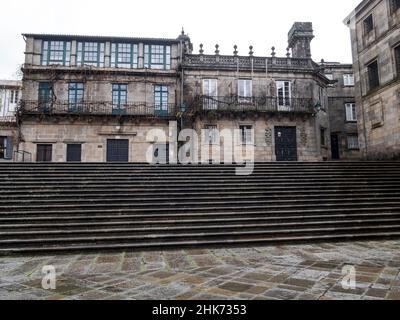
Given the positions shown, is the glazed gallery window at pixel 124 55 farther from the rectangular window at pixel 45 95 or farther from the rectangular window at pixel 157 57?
the rectangular window at pixel 45 95

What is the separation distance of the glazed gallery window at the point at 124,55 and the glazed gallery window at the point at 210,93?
5710 millimetres

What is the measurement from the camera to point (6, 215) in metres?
7.68

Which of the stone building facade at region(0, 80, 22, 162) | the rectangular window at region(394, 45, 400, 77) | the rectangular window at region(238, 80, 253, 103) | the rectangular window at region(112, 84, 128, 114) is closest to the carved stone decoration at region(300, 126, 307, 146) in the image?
the rectangular window at region(238, 80, 253, 103)

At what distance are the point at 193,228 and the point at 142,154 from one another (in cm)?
1499

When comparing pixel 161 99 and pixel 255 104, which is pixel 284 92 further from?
pixel 161 99

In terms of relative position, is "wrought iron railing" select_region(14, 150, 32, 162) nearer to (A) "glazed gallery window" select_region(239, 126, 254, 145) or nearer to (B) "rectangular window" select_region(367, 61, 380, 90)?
(A) "glazed gallery window" select_region(239, 126, 254, 145)

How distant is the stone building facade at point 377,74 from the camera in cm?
1619

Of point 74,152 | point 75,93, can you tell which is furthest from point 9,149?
point 75,93

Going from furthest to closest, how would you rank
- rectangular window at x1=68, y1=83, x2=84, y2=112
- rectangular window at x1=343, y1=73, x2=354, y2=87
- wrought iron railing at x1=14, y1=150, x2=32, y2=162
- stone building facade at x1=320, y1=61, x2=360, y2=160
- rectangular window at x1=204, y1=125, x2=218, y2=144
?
rectangular window at x1=343, y1=73, x2=354, y2=87 < stone building facade at x1=320, y1=61, x2=360, y2=160 < rectangular window at x1=68, y1=83, x2=84, y2=112 < rectangular window at x1=204, y1=125, x2=218, y2=144 < wrought iron railing at x1=14, y1=150, x2=32, y2=162

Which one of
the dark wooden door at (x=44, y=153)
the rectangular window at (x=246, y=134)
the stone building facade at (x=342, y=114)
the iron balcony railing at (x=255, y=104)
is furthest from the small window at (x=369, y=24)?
the dark wooden door at (x=44, y=153)

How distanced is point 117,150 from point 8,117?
1201 centimetres

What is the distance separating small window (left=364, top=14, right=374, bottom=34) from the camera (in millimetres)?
18172

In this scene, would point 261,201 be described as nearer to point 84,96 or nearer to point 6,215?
point 6,215

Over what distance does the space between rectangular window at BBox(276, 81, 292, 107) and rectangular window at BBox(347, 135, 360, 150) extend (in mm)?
8989
